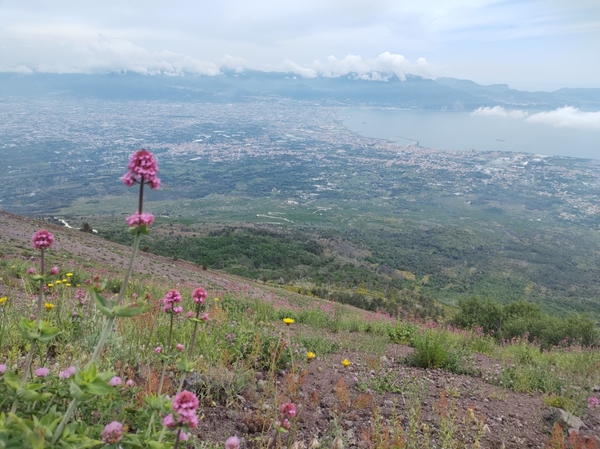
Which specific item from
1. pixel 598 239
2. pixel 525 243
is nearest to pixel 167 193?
pixel 525 243

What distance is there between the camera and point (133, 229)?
4.84 ft

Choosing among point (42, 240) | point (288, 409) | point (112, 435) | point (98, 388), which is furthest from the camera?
point (288, 409)

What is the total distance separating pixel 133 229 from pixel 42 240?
76 centimetres

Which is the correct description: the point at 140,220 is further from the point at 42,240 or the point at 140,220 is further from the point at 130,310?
the point at 42,240

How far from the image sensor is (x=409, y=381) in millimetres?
4680

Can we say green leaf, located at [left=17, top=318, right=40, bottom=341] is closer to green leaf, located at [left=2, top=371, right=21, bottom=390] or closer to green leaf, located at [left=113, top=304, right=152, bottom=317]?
green leaf, located at [left=2, top=371, right=21, bottom=390]

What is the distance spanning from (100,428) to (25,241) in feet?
66.5

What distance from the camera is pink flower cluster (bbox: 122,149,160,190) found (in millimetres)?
1560

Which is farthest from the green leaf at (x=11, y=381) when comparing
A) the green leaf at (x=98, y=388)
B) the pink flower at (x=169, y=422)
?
the pink flower at (x=169, y=422)

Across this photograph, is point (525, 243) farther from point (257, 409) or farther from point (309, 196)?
point (257, 409)

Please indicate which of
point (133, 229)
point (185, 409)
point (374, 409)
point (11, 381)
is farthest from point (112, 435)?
point (374, 409)

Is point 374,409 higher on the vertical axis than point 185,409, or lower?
lower

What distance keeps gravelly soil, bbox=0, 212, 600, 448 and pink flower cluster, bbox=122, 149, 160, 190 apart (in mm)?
1843

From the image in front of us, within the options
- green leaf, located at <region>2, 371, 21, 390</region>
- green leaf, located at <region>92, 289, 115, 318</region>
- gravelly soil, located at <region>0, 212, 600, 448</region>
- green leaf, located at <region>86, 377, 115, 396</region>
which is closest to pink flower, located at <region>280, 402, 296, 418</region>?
gravelly soil, located at <region>0, 212, 600, 448</region>
